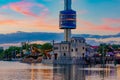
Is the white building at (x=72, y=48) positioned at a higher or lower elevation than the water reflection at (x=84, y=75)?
higher

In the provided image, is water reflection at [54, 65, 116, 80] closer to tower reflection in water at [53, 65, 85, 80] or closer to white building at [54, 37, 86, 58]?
tower reflection in water at [53, 65, 85, 80]

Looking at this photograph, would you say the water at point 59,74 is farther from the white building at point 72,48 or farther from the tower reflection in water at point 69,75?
the white building at point 72,48

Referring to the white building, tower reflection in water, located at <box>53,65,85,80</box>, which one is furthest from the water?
the white building

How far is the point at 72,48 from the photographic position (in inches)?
7682

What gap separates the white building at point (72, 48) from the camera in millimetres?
192625

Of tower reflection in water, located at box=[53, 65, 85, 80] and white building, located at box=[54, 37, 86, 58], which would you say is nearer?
tower reflection in water, located at box=[53, 65, 85, 80]

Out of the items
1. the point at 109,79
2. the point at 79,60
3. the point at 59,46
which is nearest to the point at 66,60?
the point at 79,60

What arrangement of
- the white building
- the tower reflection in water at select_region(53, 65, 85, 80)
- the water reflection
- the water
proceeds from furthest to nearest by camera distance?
the white building, the water, the water reflection, the tower reflection in water at select_region(53, 65, 85, 80)

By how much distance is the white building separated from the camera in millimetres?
192625

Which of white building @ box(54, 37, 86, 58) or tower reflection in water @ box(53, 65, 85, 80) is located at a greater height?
white building @ box(54, 37, 86, 58)

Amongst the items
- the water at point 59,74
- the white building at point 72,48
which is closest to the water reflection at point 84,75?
the water at point 59,74

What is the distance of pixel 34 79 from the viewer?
6281cm

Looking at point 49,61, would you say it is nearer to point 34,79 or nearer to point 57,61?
point 57,61

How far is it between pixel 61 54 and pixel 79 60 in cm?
1397
